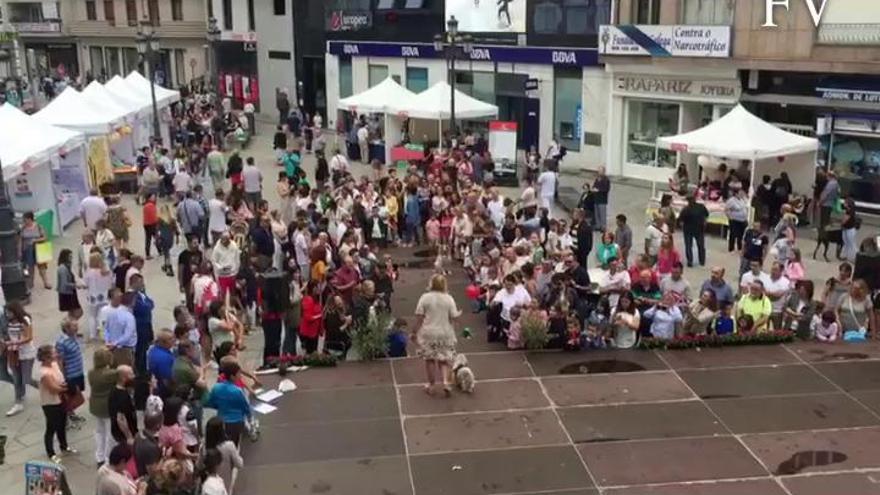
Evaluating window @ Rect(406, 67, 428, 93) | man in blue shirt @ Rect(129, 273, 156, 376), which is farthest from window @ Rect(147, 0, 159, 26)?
man in blue shirt @ Rect(129, 273, 156, 376)

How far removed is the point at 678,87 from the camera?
25.5 meters

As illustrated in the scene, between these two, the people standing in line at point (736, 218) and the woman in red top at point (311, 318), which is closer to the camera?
the woman in red top at point (311, 318)

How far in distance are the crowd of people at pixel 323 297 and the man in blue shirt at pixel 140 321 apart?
0.08 feet

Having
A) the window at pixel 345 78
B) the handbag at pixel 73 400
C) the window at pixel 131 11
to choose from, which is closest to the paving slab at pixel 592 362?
the handbag at pixel 73 400

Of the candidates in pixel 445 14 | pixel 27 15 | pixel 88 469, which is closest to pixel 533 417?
pixel 88 469

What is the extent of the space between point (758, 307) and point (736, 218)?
6.09 m

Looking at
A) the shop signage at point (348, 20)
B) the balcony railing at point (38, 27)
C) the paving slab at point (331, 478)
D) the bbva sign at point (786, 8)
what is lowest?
the paving slab at point (331, 478)

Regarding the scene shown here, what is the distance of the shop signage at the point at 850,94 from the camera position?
69.6ft

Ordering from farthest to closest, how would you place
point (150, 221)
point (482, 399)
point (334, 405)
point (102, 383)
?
point (150, 221) < point (482, 399) < point (334, 405) < point (102, 383)

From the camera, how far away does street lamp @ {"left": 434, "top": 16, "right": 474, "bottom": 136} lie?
24.9 meters

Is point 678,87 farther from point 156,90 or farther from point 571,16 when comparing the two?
point 156,90

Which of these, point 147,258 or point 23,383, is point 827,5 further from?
point 23,383

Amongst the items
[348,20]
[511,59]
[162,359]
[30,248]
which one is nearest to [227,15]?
[348,20]

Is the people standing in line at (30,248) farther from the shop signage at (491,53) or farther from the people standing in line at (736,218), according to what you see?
the shop signage at (491,53)
